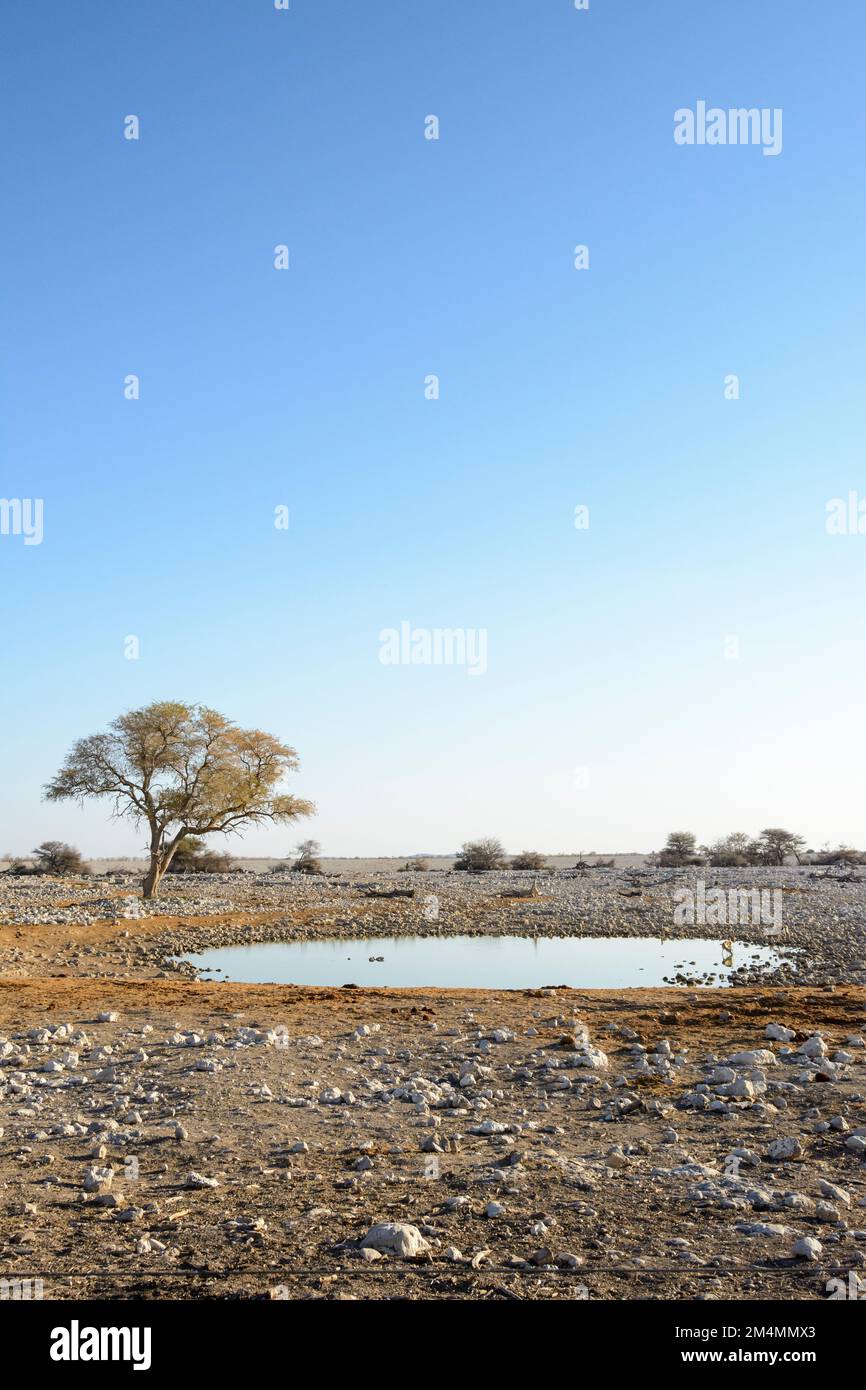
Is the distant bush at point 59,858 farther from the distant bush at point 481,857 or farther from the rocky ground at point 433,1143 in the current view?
the rocky ground at point 433,1143

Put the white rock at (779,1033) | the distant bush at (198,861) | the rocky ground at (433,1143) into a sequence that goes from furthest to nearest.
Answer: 1. the distant bush at (198,861)
2. the white rock at (779,1033)
3. the rocky ground at (433,1143)

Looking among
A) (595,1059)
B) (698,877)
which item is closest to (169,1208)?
(595,1059)

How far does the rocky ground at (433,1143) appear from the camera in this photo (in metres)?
5.82

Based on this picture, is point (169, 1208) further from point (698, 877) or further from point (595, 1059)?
point (698, 877)

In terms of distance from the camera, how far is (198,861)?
7450 centimetres

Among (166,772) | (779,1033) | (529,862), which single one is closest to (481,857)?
(529,862)

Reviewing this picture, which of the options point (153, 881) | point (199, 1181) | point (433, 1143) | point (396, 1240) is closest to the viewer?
point (396, 1240)

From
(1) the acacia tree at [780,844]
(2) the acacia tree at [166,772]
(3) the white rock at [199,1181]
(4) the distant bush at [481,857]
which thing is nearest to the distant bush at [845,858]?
(1) the acacia tree at [780,844]

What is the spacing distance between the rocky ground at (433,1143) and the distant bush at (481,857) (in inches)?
2440

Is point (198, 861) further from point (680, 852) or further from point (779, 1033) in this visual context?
point (779, 1033)

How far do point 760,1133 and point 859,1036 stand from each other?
4.79 metres

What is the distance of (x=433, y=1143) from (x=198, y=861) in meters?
69.3

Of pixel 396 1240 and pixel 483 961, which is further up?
pixel 396 1240

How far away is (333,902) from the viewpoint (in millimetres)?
42000
